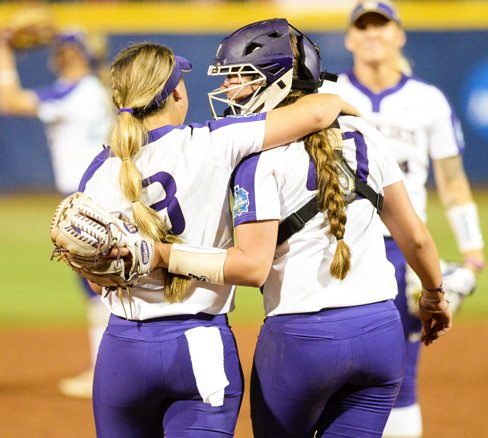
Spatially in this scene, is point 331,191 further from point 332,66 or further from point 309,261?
point 332,66

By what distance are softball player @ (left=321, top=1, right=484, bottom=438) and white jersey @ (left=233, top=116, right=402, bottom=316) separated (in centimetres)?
161

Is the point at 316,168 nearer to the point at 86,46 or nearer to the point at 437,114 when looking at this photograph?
the point at 437,114

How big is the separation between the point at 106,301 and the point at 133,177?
537mm

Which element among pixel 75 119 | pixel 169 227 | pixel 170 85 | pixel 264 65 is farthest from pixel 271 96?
pixel 75 119

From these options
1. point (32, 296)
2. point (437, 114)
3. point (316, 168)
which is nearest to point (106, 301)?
point (316, 168)

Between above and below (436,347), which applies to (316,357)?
above

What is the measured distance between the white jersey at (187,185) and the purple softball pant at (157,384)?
62 millimetres

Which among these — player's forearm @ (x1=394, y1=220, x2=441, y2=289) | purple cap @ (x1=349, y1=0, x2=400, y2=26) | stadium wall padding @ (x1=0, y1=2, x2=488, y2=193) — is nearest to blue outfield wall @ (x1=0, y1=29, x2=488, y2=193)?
stadium wall padding @ (x1=0, y1=2, x2=488, y2=193)

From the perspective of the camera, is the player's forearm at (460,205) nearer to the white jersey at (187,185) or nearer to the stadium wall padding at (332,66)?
the white jersey at (187,185)

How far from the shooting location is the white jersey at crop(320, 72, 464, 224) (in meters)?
5.22

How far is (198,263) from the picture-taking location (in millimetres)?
3230

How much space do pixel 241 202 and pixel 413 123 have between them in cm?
226

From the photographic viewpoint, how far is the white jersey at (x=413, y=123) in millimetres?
5219

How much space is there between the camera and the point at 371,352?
335 centimetres
